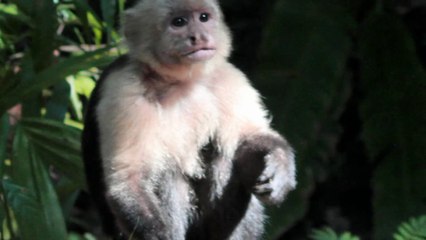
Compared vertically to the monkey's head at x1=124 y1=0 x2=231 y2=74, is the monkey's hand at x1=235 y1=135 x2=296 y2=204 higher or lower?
lower

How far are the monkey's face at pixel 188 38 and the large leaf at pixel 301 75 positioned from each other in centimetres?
152

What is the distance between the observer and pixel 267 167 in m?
3.62

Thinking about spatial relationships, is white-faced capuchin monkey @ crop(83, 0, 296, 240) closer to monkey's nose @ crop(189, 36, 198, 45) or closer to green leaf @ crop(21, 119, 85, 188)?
monkey's nose @ crop(189, 36, 198, 45)

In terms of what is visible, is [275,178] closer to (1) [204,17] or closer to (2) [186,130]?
(2) [186,130]

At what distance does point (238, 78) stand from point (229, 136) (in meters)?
0.25

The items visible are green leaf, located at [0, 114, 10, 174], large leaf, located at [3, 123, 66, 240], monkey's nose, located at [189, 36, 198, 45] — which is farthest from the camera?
green leaf, located at [0, 114, 10, 174]

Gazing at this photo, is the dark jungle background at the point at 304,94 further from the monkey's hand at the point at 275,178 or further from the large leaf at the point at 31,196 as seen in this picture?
the monkey's hand at the point at 275,178

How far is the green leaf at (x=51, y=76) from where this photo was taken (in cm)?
450

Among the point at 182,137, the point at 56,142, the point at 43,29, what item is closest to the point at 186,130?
the point at 182,137

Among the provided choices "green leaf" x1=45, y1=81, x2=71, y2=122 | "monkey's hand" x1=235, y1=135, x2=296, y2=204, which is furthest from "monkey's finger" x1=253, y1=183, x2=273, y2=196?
"green leaf" x1=45, y1=81, x2=71, y2=122

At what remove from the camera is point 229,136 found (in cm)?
384

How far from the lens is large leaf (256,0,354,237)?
5.28 metres

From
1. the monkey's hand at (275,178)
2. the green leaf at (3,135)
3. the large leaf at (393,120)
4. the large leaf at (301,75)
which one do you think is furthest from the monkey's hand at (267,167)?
the large leaf at (393,120)

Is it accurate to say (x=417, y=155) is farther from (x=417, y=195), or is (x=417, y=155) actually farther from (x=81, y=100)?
(x=81, y=100)
